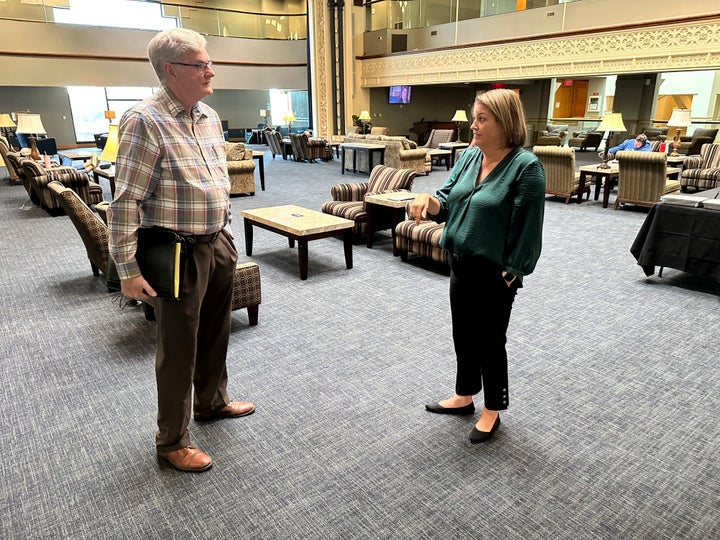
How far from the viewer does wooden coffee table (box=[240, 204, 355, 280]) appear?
4359mm

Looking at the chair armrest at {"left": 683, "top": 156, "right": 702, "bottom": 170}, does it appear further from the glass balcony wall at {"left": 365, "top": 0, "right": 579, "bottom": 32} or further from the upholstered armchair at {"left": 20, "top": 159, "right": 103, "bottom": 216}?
the upholstered armchair at {"left": 20, "top": 159, "right": 103, "bottom": 216}

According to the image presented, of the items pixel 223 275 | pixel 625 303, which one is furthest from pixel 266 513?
pixel 625 303

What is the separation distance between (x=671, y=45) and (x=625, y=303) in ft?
26.2

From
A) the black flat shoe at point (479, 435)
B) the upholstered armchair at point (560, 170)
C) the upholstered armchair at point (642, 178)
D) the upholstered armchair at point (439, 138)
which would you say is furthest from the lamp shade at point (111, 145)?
the upholstered armchair at point (439, 138)

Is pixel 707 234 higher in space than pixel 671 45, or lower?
lower

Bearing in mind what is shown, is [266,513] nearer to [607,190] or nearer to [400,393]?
[400,393]

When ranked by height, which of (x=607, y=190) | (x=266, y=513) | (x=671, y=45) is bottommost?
(x=266, y=513)

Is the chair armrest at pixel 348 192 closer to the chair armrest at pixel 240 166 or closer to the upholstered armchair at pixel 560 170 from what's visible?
the chair armrest at pixel 240 166

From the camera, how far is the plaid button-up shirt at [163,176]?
1676mm

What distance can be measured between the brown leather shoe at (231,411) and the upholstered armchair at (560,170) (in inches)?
252

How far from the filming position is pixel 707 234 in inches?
155

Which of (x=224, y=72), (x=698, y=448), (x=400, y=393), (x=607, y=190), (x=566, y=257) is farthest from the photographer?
(x=224, y=72)

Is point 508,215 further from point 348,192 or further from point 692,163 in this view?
point 692,163

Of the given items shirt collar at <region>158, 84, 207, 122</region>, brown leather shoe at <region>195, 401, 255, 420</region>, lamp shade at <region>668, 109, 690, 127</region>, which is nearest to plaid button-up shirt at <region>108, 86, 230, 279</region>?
shirt collar at <region>158, 84, 207, 122</region>
